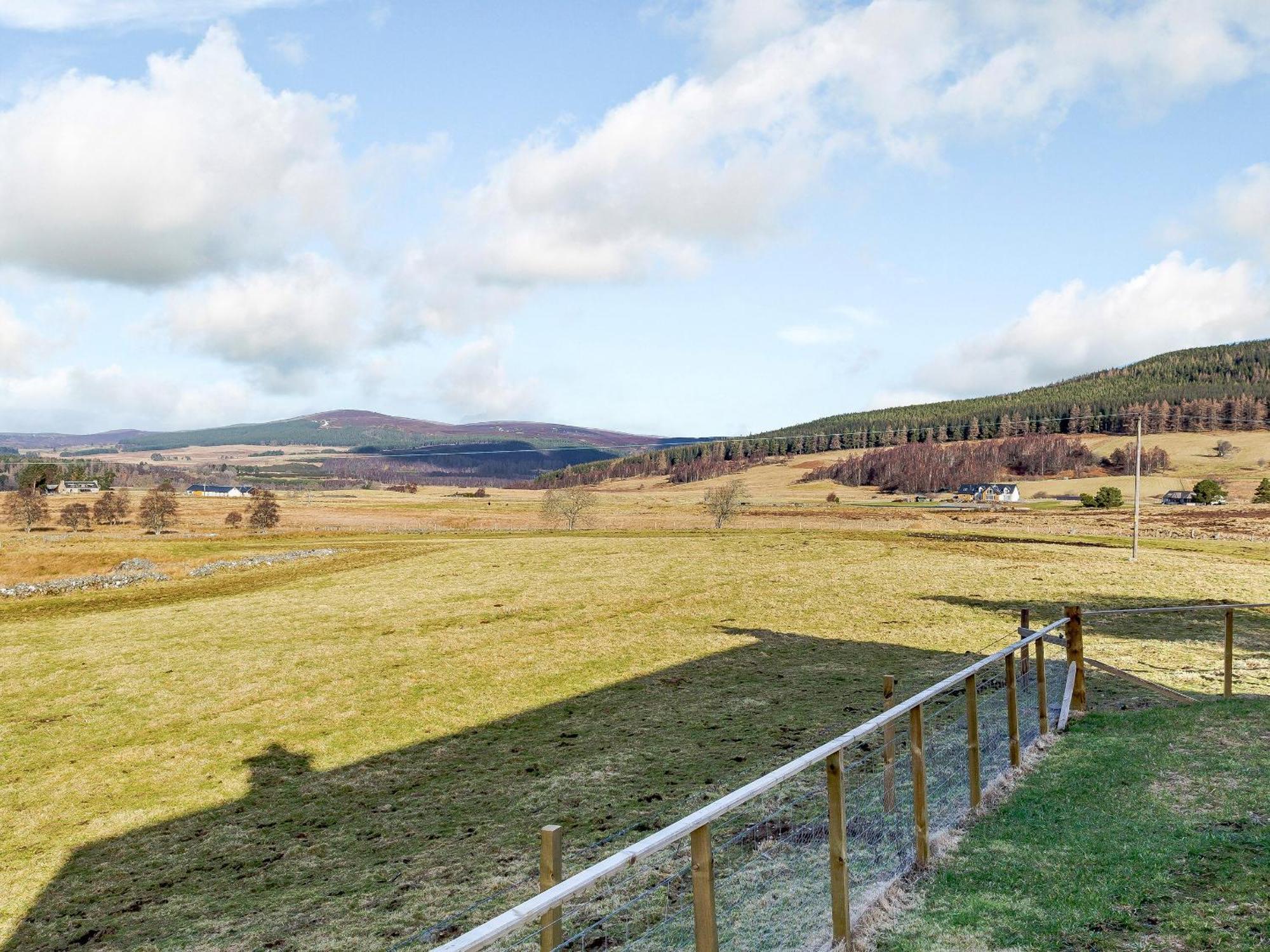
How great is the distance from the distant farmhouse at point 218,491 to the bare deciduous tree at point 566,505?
119 meters

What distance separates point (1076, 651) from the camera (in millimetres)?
12867

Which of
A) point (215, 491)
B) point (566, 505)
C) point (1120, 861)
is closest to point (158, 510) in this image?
point (566, 505)

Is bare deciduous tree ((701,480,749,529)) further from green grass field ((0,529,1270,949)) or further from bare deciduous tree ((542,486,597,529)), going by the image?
green grass field ((0,529,1270,949))

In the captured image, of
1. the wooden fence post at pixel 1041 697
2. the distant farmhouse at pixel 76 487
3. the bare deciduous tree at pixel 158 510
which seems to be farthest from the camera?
the distant farmhouse at pixel 76 487

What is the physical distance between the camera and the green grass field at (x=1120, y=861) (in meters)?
5.86

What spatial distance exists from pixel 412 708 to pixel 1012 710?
1281 cm

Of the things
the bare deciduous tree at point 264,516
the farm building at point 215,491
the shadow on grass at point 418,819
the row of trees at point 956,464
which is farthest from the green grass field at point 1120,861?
the farm building at point 215,491

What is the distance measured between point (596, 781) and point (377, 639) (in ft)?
46.8

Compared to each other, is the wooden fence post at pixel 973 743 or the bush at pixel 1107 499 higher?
the wooden fence post at pixel 973 743

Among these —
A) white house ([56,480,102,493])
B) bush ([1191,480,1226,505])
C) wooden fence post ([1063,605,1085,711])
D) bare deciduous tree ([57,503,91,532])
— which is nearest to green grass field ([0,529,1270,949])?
wooden fence post ([1063,605,1085,711])

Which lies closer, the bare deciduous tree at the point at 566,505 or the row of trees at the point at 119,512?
the bare deciduous tree at the point at 566,505

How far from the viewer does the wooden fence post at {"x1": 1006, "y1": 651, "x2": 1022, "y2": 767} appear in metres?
9.70

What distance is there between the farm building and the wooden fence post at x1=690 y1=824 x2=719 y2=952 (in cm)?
19192

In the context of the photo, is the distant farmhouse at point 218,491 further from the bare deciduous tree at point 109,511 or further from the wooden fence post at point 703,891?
the wooden fence post at point 703,891
